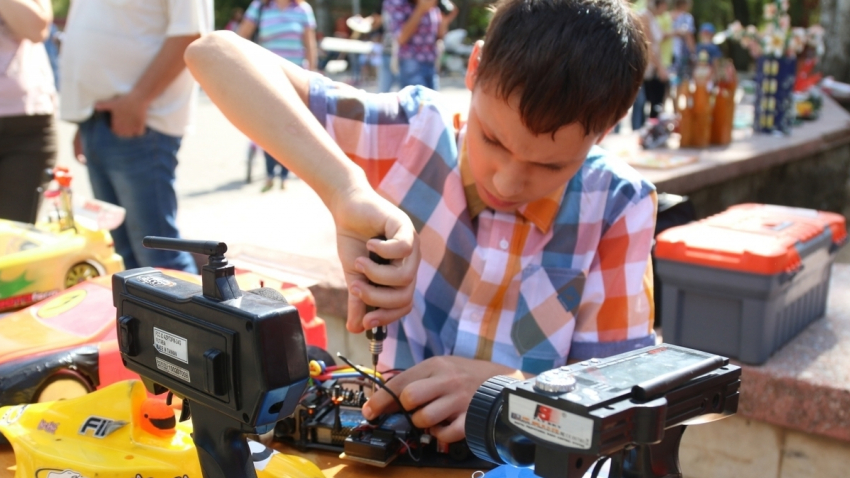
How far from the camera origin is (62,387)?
108cm

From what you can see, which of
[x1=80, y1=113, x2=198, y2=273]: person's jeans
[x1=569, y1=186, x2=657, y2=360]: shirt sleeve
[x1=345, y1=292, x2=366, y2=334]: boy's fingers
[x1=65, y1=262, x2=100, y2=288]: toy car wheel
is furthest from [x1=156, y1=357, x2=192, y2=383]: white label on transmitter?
[x1=80, y1=113, x2=198, y2=273]: person's jeans

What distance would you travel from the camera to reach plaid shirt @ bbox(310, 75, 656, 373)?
1211 millimetres

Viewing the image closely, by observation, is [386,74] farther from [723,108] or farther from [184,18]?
[184,18]

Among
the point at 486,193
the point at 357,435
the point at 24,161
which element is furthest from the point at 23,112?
the point at 357,435

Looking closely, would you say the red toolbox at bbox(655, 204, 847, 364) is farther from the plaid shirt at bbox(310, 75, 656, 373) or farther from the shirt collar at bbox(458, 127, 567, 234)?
the shirt collar at bbox(458, 127, 567, 234)

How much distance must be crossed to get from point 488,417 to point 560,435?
10 centimetres

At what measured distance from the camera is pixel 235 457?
30.8 inches

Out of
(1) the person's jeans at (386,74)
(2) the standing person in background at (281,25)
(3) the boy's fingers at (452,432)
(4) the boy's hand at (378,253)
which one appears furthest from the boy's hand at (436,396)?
(1) the person's jeans at (386,74)

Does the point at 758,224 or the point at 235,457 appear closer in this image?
the point at 235,457

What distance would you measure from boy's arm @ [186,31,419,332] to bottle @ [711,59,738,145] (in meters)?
4.27

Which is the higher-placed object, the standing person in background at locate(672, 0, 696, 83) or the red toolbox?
the standing person in background at locate(672, 0, 696, 83)

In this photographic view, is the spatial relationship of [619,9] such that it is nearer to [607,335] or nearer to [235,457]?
[607,335]

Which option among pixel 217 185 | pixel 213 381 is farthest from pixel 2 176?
pixel 217 185

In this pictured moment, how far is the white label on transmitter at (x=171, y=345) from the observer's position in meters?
0.76
